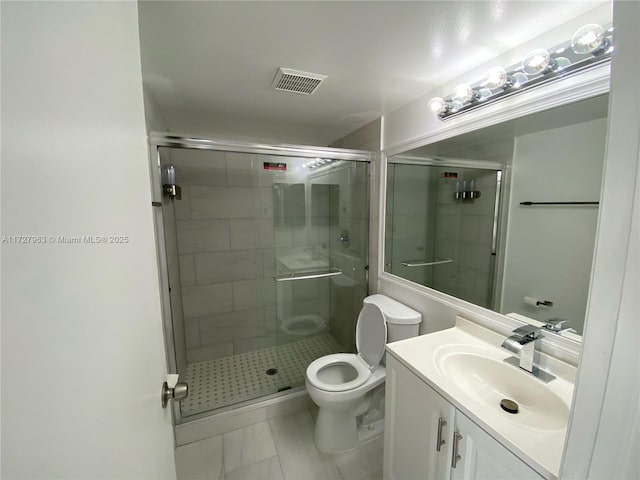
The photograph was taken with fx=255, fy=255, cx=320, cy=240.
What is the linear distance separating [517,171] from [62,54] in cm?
159

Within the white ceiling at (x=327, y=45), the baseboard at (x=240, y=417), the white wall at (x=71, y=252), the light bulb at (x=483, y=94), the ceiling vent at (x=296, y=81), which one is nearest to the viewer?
the white wall at (x=71, y=252)

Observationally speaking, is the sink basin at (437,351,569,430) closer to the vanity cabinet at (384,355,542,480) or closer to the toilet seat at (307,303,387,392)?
the vanity cabinet at (384,355,542,480)

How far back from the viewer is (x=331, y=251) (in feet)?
8.46

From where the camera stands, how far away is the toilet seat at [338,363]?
158 cm

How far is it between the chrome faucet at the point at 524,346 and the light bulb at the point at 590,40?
1.08 metres

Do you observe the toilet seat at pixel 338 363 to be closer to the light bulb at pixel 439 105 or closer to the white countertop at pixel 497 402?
the white countertop at pixel 497 402

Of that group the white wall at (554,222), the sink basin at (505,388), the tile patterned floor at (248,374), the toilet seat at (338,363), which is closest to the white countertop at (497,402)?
the sink basin at (505,388)

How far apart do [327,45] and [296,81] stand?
0.37 metres

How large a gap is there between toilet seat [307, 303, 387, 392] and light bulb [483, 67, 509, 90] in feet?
4.53

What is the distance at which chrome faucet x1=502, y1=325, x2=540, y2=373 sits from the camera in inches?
41.7

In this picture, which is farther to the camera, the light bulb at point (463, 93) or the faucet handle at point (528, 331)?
the light bulb at point (463, 93)

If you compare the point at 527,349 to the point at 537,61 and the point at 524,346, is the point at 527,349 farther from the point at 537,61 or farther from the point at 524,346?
the point at 537,61

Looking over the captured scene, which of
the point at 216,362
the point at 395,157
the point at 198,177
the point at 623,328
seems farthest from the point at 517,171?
the point at 216,362

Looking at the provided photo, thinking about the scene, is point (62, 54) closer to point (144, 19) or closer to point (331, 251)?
point (144, 19)
